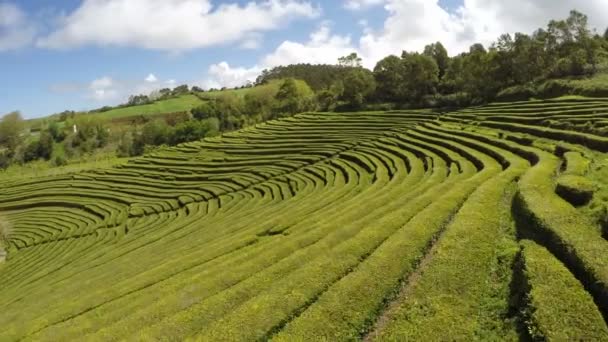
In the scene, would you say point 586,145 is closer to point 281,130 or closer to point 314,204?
point 314,204

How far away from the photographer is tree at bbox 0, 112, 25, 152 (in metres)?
136

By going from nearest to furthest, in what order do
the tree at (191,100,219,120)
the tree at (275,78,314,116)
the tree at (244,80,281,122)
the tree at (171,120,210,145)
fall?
the tree at (275,78,314,116) → the tree at (171,120,210,145) → the tree at (244,80,281,122) → the tree at (191,100,219,120)

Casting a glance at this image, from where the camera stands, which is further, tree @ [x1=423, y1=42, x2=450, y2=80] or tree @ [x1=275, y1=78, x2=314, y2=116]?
tree @ [x1=275, y1=78, x2=314, y2=116]

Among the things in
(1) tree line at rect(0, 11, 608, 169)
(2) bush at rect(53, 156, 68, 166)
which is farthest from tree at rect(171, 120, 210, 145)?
(2) bush at rect(53, 156, 68, 166)

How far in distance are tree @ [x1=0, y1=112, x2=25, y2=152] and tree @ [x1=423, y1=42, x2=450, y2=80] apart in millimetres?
129230

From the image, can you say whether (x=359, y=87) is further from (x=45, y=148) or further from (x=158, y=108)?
(x=158, y=108)

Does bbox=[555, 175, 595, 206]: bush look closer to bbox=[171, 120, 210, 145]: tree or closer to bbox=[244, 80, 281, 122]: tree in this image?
bbox=[171, 120, 210, 145]: tree

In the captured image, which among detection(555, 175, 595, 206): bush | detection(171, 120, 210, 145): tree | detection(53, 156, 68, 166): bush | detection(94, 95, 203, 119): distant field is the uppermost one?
detection(94, 95, 203, 119): distant field

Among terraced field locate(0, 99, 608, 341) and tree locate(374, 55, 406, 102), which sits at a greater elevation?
tree locate(374, 55, 406, 102)

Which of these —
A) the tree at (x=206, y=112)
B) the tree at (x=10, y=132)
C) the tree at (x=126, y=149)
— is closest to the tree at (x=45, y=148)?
the tree at (x=10, y=132)

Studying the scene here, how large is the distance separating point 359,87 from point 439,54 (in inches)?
781

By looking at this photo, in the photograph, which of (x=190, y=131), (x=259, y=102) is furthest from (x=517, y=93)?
(x=190, y=131)

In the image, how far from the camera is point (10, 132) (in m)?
137

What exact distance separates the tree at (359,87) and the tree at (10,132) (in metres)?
112
